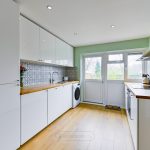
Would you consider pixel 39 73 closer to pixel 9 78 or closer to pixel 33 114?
pixel 33 114

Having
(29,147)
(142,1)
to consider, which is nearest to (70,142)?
(29,147)

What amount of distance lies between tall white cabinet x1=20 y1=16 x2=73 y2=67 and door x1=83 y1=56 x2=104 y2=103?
1.15 m

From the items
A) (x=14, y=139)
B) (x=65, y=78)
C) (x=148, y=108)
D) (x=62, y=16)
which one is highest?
(x=62, y=16)

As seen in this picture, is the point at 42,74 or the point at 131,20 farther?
the point at 42,74

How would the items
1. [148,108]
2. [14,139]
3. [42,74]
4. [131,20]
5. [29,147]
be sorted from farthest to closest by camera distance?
[42,74] < [131,20] < [29,147] < [14,139] < [148,108]

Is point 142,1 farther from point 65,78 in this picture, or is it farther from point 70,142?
point 65,78

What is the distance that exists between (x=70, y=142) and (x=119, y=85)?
2.64 meters

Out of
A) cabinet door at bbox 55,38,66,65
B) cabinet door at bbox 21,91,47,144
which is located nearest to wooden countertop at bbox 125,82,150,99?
cabinet door at bbox 21,91,47,144

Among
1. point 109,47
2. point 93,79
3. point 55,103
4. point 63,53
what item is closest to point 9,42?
point 55,103

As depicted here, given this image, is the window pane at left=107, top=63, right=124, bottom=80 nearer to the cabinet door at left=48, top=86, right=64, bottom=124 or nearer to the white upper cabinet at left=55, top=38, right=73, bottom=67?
the white upper cabinet at left=55, top=38, right=73, bottom=67

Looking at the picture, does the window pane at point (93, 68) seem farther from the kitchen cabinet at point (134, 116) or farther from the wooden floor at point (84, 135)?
the kitchen cabinet at point (134, 116)

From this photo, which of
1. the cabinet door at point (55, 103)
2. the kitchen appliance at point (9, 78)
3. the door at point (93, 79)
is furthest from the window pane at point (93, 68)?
the kitchen appliance at point (9, 78)

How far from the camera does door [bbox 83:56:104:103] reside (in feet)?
13.5

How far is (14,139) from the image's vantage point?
157 cm
